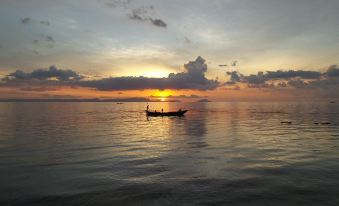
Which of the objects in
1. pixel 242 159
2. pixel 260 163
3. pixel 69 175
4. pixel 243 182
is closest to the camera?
pixel 243 182

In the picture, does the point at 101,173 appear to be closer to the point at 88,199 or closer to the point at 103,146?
the point at 88,199

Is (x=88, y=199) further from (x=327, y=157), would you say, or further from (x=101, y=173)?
(x=327, y=157)

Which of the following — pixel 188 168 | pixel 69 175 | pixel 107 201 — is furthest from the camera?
pixel 188 168

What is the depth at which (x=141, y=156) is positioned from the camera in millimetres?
33812

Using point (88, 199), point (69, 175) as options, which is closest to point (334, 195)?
point (88, 199)

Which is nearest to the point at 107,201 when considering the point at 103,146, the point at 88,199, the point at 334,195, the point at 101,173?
the point at 88,199

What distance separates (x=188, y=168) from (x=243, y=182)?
6382mm

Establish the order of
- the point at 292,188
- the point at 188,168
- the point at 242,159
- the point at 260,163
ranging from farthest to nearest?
the point at 242,159 → the point at 260,163 → the point at 188,168 → the point at 292,188

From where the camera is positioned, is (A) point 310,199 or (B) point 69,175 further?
(B) point 69,175

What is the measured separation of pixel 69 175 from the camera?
25.0m

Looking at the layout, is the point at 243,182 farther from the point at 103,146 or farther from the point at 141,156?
the point at 103,146

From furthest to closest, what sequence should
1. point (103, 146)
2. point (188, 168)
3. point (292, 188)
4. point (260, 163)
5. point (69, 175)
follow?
point (103, 146) → point (260, 163) → point (188, 168) → point (69, 175) → point (292, 188)

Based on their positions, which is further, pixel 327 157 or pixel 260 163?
pixel 327 157

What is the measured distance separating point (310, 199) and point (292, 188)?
2.28 meters
